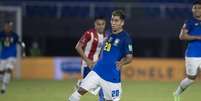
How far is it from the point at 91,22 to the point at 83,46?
18.2 m

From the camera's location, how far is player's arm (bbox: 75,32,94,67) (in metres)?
13.1

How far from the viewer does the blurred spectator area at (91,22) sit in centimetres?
3241

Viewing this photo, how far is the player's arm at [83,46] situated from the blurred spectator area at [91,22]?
1793 centimetres

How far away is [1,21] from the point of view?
30.7 m

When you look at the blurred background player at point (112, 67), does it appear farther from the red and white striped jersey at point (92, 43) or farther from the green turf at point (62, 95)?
the green turf at point (62, 95)

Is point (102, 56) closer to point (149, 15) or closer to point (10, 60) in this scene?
point (10, 60)

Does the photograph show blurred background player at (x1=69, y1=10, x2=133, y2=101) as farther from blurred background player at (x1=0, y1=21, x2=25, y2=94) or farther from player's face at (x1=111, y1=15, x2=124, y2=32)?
blurred background player at (x1=0, y1=21, x2=25, y2=94)

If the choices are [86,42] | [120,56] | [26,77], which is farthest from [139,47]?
[120,56]

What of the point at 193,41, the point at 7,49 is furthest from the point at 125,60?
the point at 7,49

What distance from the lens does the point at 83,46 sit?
1418 centimetres

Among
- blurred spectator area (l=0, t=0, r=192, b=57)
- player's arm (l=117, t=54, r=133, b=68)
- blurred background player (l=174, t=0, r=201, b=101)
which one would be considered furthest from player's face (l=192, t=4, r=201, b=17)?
blurred spectator area (l=0, t=0, r=192, b=57)

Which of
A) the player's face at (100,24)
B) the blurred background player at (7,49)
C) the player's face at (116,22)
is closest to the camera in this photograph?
the player's face at (116,22)

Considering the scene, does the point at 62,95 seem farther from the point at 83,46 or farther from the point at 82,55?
the point at 82,55

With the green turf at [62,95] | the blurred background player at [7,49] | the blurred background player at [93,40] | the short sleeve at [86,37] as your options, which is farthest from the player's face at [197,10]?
the blurred background player at [7,49]
